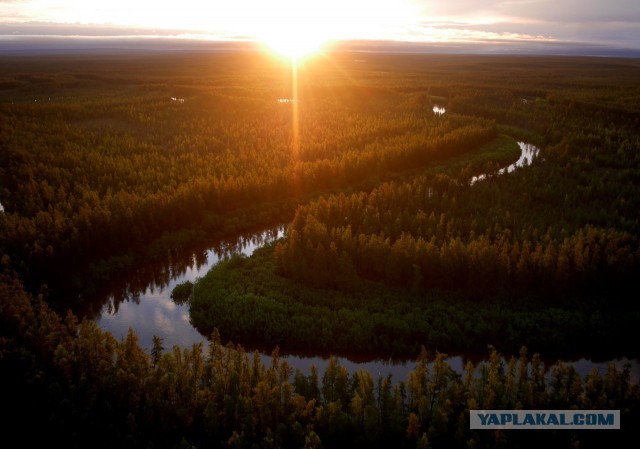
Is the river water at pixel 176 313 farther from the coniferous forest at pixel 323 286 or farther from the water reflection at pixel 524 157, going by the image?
the water reflection at pixel 524 157

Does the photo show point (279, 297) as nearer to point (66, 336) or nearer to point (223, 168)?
point (66, 336)
